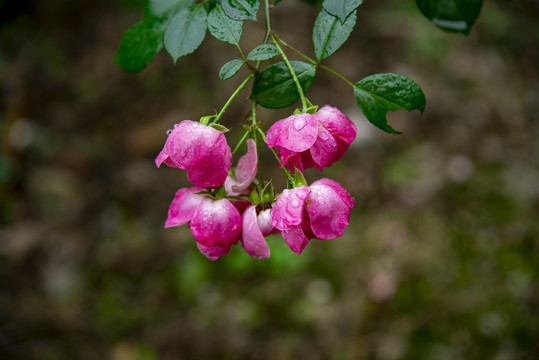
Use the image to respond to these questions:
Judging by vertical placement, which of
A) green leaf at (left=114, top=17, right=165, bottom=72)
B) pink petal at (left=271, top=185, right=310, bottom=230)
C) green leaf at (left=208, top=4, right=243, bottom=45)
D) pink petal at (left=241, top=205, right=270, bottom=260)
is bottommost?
pink petal at (left=241, top=205, right=270, bottom=260)

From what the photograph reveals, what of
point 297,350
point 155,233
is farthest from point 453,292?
point 155,233

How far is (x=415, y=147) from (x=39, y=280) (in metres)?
2.14

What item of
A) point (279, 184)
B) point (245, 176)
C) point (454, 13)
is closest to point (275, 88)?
point (245, 176)

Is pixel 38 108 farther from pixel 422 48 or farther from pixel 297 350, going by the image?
pixel 422 48

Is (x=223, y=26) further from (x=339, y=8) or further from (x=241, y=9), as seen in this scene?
(x=339, y=8)

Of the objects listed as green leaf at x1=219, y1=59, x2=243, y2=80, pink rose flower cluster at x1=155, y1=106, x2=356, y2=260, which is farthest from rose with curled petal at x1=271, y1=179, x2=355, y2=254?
green leaf at x1=219, y1=59, x2=243, y2=80

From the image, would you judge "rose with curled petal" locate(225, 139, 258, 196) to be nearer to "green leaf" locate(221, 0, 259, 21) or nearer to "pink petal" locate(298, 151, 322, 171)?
"pink petal" locate(298, 151, 322, 171)

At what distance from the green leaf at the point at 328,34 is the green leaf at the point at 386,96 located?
8cm

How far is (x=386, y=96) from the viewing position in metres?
0.69

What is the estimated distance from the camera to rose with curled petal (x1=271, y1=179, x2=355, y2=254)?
62 centimetres

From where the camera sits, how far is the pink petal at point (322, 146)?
0.64 meters

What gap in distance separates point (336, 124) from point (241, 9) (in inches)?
9.4

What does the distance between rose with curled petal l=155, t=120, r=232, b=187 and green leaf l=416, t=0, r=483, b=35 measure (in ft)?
1.26

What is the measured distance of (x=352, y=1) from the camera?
0.62 meters
